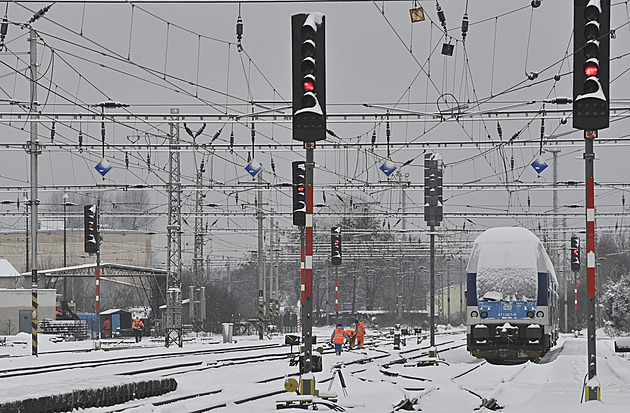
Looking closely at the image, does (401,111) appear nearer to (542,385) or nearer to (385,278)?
(542,385)

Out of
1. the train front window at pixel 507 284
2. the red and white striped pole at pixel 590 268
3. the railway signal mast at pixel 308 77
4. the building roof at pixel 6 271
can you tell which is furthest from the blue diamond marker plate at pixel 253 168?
the building roof at pixel 6 271

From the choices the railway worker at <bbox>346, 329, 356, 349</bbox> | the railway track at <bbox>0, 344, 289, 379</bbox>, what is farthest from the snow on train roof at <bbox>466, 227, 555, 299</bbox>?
the railway worker at <bbox>346, 329, 356, 349</bbox>

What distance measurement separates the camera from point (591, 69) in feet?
53.5

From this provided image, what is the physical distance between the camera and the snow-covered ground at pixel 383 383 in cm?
1814

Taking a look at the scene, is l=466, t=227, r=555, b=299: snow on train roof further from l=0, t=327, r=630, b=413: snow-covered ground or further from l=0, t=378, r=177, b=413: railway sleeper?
l=0, t=378, r=177, b=413: railway sleeper

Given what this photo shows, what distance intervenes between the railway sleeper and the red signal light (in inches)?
389

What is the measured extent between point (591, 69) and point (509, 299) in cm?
1533

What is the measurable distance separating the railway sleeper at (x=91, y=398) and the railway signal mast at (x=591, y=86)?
8.41m

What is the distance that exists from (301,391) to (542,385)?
26.1ft

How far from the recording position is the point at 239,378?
27.1 m

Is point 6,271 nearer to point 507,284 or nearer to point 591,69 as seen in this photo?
point 507,284

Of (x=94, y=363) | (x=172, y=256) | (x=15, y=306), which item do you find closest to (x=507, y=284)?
(x=94, y=363)

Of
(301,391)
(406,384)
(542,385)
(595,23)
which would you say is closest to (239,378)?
(406,384)

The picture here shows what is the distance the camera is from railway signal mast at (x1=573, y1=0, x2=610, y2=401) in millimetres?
16297
